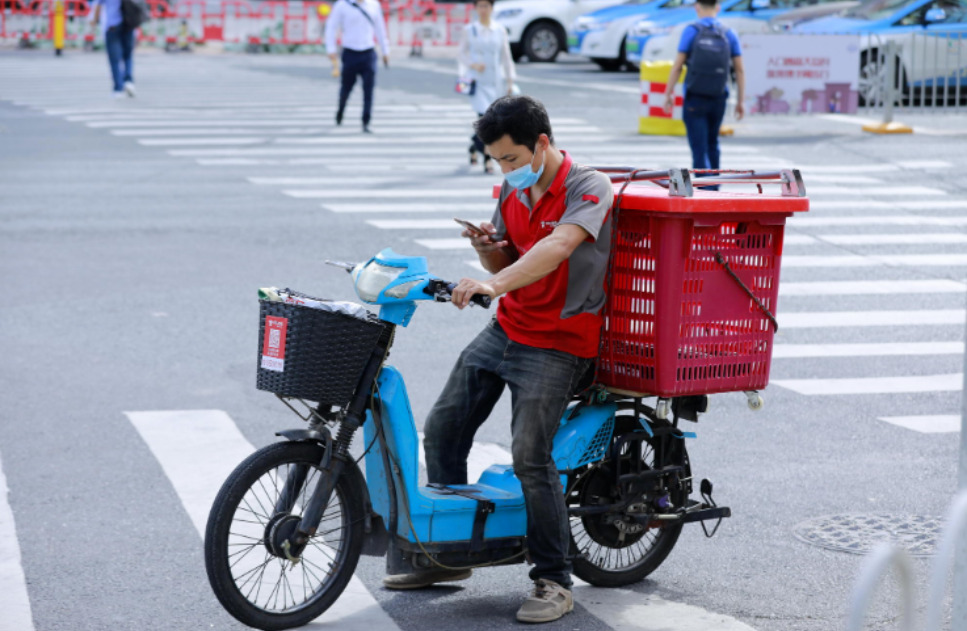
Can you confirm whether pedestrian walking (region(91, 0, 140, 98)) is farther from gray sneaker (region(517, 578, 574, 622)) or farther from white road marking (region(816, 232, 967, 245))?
gray sneaker (region(517, 578, 574, 622))

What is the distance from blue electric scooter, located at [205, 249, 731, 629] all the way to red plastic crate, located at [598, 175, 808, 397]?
0.49 ft

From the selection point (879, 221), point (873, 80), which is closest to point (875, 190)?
point (879, 221)

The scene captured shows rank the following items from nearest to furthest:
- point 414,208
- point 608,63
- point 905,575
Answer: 1. point 905,575
2. point 414,208
3. point 608,63

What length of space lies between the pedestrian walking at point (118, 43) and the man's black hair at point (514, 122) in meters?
19.5

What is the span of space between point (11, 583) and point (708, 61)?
9.86 metres

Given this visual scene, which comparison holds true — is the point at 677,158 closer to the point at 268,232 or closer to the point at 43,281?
the point at 268,232

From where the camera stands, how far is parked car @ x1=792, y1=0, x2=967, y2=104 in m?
20.7

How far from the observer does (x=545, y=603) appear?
4.82 meters

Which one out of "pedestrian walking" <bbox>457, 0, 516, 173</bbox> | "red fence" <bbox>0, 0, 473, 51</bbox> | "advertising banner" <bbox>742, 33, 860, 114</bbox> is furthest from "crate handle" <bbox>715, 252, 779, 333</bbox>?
"red fence" <bbox>0, 0, 473, 51</bbox>

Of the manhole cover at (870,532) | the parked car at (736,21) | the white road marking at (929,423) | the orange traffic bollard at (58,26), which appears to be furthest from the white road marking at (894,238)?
the orange traffic bollard at (58,26)

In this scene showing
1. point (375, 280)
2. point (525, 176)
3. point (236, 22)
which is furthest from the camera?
point (236, 22)

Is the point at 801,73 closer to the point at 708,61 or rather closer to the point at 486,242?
the point at 708,61

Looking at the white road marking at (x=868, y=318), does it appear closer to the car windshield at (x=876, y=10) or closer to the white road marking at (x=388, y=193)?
the white road marking at (x=388, y=193)

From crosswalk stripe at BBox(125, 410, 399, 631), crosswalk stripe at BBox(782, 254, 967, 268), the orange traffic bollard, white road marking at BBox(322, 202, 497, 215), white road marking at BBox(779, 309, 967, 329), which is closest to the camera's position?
crosswalk stripe at BBox(125, 410, 399, 631)
